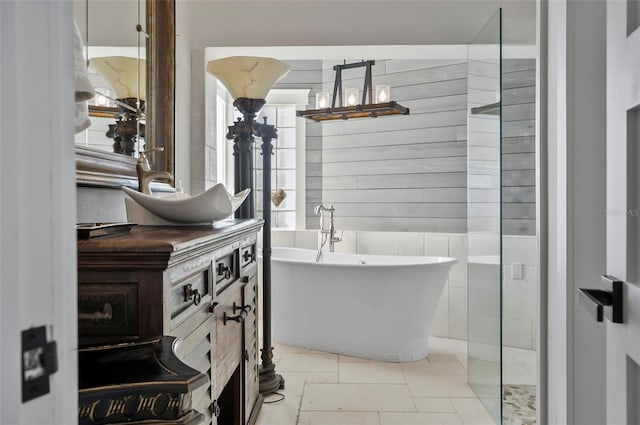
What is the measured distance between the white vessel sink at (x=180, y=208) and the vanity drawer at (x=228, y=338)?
299mm

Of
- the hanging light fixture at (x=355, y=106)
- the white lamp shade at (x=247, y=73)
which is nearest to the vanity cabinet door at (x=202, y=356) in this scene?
the white lamp shade at (x=247, y=73)

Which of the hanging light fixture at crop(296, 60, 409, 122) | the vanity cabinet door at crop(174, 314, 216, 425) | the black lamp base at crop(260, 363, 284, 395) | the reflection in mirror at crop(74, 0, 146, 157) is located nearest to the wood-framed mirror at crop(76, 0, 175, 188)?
the reflection in mirror at crop(74, 0, 146, 157)

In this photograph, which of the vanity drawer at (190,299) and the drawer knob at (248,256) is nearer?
the vanity drawer at (190,299)

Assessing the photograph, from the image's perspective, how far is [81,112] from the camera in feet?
2.31

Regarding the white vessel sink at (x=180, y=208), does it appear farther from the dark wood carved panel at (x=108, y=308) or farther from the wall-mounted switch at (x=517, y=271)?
the wall-mounted switch at (x=517, y=271)

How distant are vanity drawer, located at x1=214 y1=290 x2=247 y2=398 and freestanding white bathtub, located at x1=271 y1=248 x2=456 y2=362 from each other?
58.7 inches

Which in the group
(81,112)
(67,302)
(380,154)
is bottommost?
(67,302)

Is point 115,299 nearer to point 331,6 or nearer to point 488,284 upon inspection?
point 488,284

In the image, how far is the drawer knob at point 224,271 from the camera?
5.28 ft

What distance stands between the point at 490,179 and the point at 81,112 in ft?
7.43

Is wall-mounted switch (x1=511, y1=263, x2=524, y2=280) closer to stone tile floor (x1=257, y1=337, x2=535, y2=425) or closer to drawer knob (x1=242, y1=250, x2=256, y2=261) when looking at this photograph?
stone tile floor (x1=257, y1=337, x2=535, y2=425)

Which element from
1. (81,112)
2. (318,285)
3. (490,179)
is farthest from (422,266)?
(81,112)

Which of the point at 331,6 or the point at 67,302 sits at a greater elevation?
the point at 331,6

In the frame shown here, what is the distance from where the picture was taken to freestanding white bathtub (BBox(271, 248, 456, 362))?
3387 millimetres
